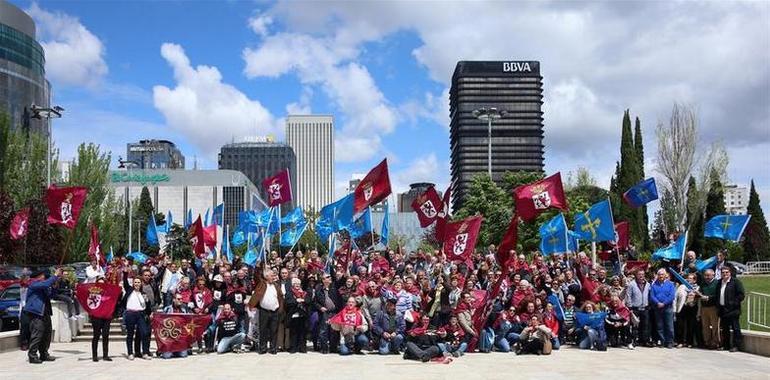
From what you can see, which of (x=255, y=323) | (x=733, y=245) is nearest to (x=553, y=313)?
(x=255, y=323)

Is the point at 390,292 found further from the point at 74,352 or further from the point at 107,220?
the point at 107,220

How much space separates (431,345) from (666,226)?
1908 inches

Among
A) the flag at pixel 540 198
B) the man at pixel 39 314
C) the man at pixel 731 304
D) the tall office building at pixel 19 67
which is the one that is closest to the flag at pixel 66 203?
the man at pixel 39 314

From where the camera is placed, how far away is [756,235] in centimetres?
6812

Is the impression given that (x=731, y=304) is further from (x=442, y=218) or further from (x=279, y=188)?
(x=279, y=188)

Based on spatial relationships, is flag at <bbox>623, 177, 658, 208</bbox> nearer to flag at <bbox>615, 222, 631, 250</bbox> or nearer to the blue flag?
flag at <bbox>615, 222, 631, 250</bbox>

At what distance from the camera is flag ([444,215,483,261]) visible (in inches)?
816

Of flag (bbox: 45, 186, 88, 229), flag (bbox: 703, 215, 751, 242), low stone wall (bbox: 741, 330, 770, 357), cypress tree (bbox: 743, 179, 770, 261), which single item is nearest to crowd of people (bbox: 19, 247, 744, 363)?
low stone wall (bbox: 741, 330, 770, 357)

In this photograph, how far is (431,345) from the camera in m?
16.1

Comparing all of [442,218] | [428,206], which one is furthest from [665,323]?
[428,206]

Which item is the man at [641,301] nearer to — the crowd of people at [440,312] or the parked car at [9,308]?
the crowd of people at [440,312]

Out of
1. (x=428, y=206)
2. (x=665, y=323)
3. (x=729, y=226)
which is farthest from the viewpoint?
(x=428, y=206)

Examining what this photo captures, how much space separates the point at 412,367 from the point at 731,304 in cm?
744

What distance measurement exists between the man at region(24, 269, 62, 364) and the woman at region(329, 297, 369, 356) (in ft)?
20.0
